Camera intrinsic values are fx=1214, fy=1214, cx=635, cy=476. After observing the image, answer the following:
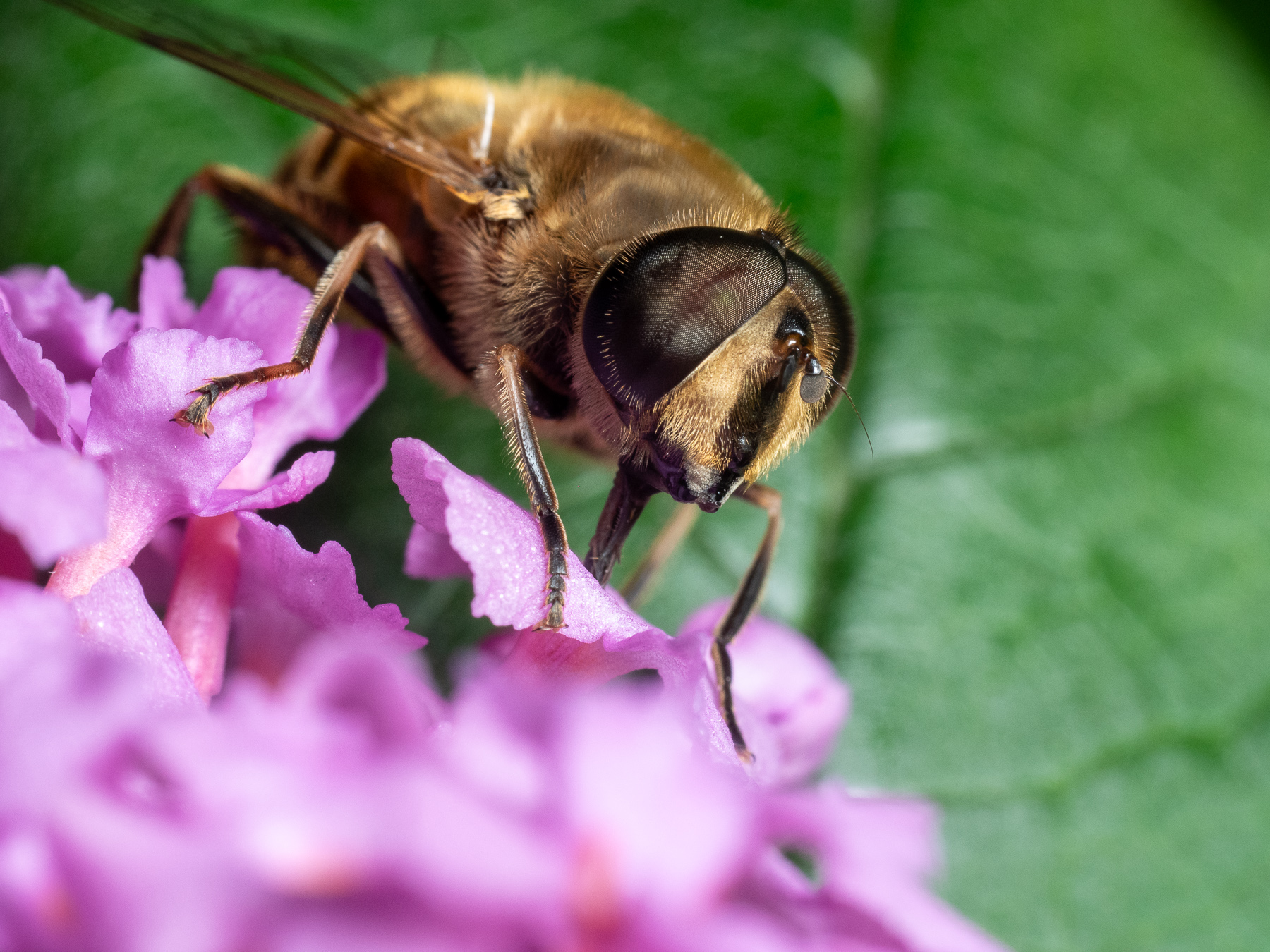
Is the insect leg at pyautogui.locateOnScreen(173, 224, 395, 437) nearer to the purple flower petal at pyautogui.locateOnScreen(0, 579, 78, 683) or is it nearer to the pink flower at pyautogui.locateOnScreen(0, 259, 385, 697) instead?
the pink flower at pyautogui.locateOnScreen(0, 259, 385, 697)

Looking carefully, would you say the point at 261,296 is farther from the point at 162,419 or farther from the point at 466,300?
the point at 466,300

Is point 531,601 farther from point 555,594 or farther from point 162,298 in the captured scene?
point 162,298

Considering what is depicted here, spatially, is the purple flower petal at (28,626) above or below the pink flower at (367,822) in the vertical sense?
below

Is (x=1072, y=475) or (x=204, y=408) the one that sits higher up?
(x=204, y=408)

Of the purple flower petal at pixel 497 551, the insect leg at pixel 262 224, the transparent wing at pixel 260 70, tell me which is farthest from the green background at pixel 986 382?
the purple flower petal at pixel 497 551

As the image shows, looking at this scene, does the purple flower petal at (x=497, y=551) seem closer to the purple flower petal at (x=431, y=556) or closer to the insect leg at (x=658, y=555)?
the purple flower petal at (x=431, y=556)

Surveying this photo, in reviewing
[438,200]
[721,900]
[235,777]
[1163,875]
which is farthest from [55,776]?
[1163,875]

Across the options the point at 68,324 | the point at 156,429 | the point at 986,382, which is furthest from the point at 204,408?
the point at 986,382
